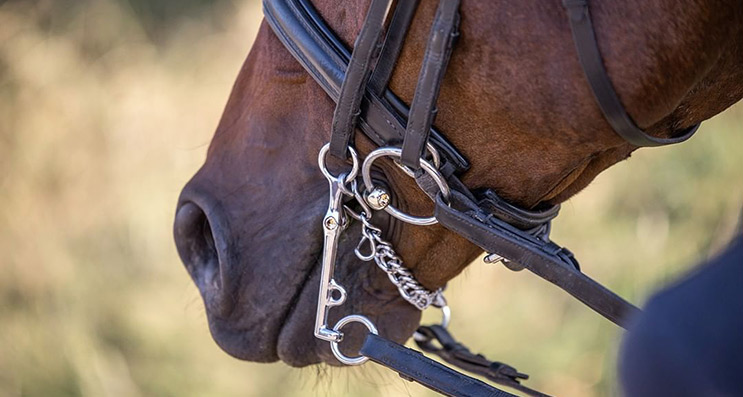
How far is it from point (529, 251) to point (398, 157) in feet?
1.02

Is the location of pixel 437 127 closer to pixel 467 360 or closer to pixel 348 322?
pixel 348 322

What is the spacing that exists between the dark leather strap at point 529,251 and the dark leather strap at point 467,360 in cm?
59

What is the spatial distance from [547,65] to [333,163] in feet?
1.71

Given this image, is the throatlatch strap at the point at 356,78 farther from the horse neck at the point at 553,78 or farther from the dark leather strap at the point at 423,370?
the dark leather strap at the point at 423,370

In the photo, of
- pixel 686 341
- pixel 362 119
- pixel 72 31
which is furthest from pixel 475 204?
pixel 72 31

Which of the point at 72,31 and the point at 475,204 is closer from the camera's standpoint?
the point at 475,204

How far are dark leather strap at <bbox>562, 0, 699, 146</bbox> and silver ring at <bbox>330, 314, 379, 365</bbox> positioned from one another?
707 mm

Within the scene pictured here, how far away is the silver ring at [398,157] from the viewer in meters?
1.57

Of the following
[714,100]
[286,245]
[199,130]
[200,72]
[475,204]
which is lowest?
[286,245]

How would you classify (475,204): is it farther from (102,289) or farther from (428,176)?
(102,289)

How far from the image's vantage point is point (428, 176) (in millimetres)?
1590

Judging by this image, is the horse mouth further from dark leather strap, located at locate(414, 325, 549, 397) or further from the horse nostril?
dark leather strap, located at locate(414, 325, 549, 397)

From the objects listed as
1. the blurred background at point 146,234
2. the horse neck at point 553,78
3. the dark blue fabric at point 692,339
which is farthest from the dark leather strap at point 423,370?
the blurred background at point 146,234

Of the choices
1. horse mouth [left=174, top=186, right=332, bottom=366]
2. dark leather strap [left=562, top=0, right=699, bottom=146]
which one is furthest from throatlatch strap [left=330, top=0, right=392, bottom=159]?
dark leather strap [left=562, top=0, right=699, bottom=146]
